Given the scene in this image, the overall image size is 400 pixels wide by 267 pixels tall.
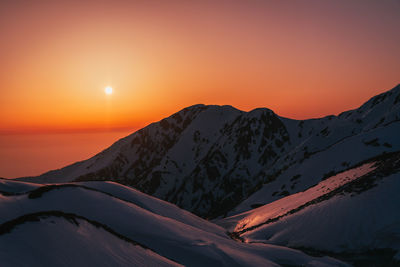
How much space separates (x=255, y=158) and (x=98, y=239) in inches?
5684

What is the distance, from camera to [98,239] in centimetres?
966

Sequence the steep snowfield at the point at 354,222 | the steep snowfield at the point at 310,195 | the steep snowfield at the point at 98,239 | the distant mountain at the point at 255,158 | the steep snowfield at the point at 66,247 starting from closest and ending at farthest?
the steep snowfield at the point at 66,247, the steep snowfield at the point at 98,239, the steep snowfield at the point at 354,222, the steep snowfield at the point at 310,195, the distant mountain at the point at 255,158

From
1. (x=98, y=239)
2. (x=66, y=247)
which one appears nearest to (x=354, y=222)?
(x=98, y=239)

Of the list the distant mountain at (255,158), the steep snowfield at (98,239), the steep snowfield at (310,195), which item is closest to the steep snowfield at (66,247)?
the steep snowfield at (98,239)

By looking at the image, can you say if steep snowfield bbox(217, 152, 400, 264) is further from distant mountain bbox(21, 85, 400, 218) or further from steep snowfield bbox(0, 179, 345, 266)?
distant mountain bbox(21, 85, 400, 218)

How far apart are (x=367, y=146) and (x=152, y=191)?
139552mm

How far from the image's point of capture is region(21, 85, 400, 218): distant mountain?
182ft

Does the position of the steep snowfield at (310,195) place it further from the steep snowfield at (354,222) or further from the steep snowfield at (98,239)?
the steep snowfield at (98,239)

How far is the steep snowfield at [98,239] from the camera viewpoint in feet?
25.9

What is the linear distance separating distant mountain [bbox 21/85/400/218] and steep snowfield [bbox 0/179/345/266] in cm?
4432

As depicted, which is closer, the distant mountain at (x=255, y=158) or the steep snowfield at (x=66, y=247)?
the steep snowfield at (x=66, y=247)

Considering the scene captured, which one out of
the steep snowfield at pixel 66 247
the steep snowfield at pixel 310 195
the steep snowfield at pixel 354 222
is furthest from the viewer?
the steep snowfield at pixel 310 195

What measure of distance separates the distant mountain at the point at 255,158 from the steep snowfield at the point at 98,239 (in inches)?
1745

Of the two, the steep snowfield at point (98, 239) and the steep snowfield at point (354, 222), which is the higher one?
the steep snowfield at point (98, 239)
